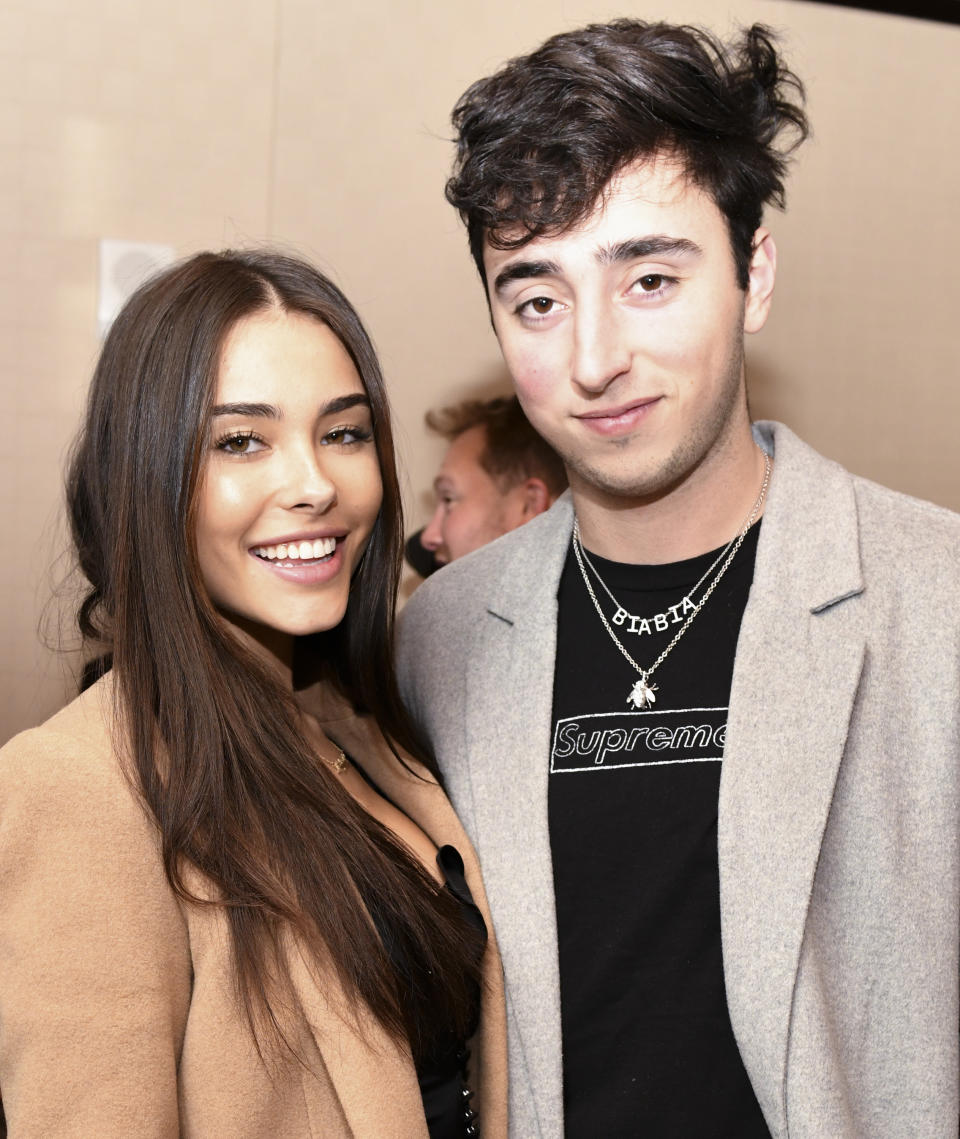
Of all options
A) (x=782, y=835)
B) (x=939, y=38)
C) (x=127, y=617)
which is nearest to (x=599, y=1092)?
(x=782, y=835)

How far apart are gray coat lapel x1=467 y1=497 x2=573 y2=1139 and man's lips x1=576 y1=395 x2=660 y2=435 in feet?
0.78

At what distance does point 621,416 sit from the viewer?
156cm

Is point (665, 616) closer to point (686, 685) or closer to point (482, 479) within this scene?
point (686, 685)

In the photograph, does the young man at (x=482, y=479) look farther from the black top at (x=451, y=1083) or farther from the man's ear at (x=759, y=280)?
the black top at (x=451, y=1083)

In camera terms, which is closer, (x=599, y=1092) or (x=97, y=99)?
(x=599, y=1092)

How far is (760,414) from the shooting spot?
2.61 meters

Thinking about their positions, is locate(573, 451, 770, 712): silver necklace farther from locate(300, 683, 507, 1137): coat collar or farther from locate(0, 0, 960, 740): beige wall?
locate(0, 0, 960, 740): beige wall

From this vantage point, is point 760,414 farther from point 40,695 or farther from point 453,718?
point 40,695

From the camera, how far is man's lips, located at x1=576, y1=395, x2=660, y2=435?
155 cm

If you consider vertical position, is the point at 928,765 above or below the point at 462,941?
above

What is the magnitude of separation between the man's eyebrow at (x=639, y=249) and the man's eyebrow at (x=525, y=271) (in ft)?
0.20

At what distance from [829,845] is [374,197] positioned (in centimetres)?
150

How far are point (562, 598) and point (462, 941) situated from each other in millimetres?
486

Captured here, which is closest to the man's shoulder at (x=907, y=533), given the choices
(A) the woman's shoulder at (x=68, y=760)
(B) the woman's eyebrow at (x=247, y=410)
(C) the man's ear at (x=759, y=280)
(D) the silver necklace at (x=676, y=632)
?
(D) the silver necklace at (x=676, y=632)
